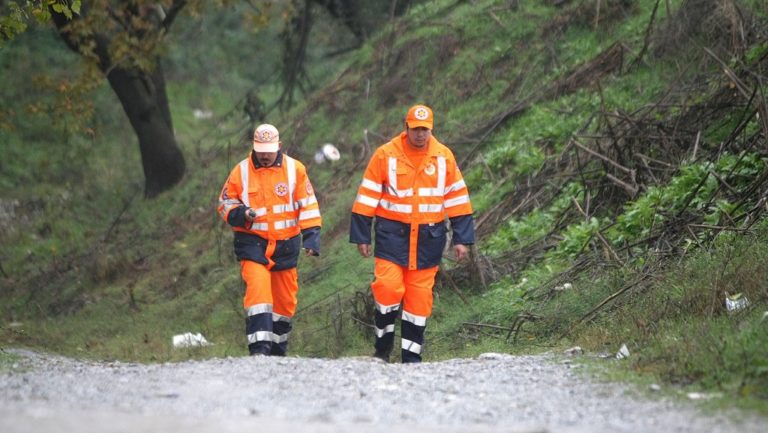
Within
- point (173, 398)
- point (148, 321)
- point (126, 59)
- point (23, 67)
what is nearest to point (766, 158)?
point (173, 398)

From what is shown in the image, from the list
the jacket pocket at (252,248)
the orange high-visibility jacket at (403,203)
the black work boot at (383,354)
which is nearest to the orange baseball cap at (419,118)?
the orange high-visibility jacket at (403,203)

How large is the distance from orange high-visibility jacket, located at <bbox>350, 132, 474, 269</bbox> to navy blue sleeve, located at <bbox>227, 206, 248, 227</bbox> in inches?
36.7

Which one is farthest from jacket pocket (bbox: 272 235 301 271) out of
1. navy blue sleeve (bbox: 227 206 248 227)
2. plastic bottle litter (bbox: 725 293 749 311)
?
plastic bottle litter (bbox: 725 293 749 311)

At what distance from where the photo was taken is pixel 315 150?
19.7 m

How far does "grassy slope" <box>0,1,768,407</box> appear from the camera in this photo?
9.05m

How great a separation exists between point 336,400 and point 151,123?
15074 mm

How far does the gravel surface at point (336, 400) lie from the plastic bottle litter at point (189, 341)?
3.87 m

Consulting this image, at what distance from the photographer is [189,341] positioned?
12.5 meters

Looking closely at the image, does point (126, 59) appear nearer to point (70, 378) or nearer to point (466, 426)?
point (70, 378)

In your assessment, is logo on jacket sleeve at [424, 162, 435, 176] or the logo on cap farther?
logo on jacket sleeve at [424, 162, 435, 176]

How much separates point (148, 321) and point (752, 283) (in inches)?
343

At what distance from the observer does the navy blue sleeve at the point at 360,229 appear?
9445mm

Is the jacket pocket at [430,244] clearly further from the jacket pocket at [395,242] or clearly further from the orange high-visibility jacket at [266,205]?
the orange high-visibility jacket at [266,205]

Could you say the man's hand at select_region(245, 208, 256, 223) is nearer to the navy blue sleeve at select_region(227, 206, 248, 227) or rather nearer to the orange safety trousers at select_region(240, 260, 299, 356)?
the navy blue sleeve at select_region(227, 206, 248, 227)
